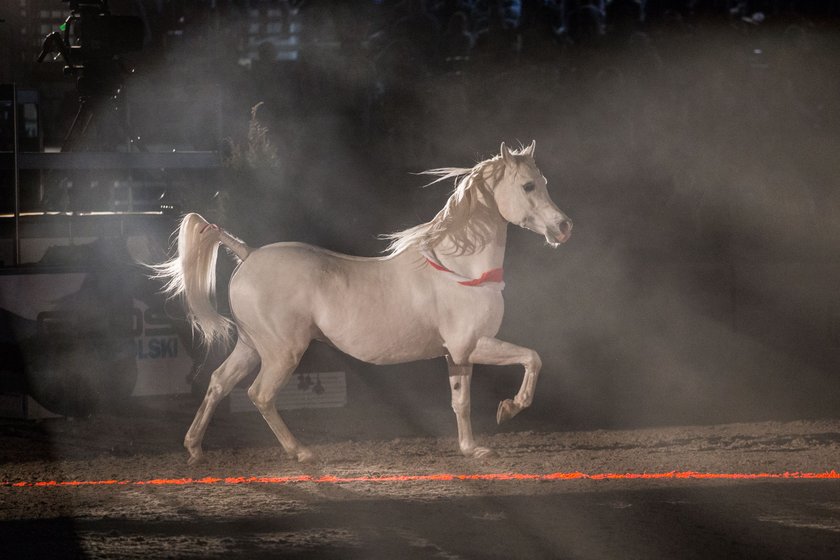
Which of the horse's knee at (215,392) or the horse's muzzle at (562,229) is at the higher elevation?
the horse's muzzle at (562,229)

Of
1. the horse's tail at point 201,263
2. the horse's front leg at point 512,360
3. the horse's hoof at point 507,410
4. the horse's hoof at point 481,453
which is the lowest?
the horse's hoof at point 481,453

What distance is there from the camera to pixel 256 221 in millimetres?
12055

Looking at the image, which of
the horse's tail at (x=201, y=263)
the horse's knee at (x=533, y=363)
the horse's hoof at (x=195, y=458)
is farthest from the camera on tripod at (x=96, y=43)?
the horse's knee at (x=533, y=363)

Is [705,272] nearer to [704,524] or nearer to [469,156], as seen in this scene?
[469,156]

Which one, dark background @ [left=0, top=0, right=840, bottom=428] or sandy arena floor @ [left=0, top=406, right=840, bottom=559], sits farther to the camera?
dark background @ [left=0, top=0, right=840, bottom=428]

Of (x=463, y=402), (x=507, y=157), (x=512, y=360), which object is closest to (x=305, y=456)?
(x=463, y=402)

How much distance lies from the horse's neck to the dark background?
3606 mm

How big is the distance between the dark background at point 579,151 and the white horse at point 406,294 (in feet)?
11.5

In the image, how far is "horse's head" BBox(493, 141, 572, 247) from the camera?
690 cm

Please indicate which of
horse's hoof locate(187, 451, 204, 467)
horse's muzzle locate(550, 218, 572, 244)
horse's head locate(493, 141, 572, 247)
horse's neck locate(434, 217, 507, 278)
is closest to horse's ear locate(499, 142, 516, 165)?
→ horse's head locate(493, 141, 572, 247)

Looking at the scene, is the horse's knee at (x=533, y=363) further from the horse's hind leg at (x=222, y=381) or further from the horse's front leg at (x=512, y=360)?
the horse's hind leg at (x=222, y=381)

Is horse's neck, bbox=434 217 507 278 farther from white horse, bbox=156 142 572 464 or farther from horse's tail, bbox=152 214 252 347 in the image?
horse's tail, bbox=152 214 252 347

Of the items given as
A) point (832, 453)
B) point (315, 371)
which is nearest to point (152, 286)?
point (315, 371)

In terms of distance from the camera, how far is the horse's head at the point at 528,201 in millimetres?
6902
